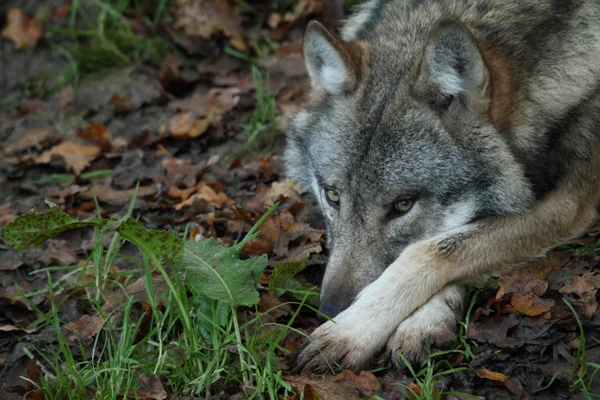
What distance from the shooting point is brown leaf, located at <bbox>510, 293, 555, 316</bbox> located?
376cm

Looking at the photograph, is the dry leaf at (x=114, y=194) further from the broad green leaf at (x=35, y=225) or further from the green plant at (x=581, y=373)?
the green plant at (x=581, y=373)

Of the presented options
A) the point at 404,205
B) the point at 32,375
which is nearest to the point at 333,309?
the point at 404,205

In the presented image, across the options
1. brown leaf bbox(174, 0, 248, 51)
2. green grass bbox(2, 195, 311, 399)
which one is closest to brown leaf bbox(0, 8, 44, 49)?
brown leaf bbox(174, 0, 248, 51)

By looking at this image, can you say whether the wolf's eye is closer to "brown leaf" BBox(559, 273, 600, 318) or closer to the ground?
the ground

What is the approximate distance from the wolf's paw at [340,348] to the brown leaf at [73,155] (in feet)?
9.93

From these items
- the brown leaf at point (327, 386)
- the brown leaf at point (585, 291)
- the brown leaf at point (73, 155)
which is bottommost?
the brown leaf at point (73, 155)

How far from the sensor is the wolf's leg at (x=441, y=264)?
372cm

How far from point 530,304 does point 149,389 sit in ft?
6.31

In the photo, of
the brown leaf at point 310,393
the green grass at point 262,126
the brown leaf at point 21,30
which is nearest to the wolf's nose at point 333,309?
the brown leaf at point 310,393

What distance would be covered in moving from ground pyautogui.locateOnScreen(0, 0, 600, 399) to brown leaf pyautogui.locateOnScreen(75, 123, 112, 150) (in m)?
0.02

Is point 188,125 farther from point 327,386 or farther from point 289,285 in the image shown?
point 327,386

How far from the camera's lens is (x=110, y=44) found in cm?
714

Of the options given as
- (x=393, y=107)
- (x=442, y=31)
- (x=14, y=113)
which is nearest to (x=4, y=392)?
(x=393, y=107)

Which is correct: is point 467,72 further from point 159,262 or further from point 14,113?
point 14,113
